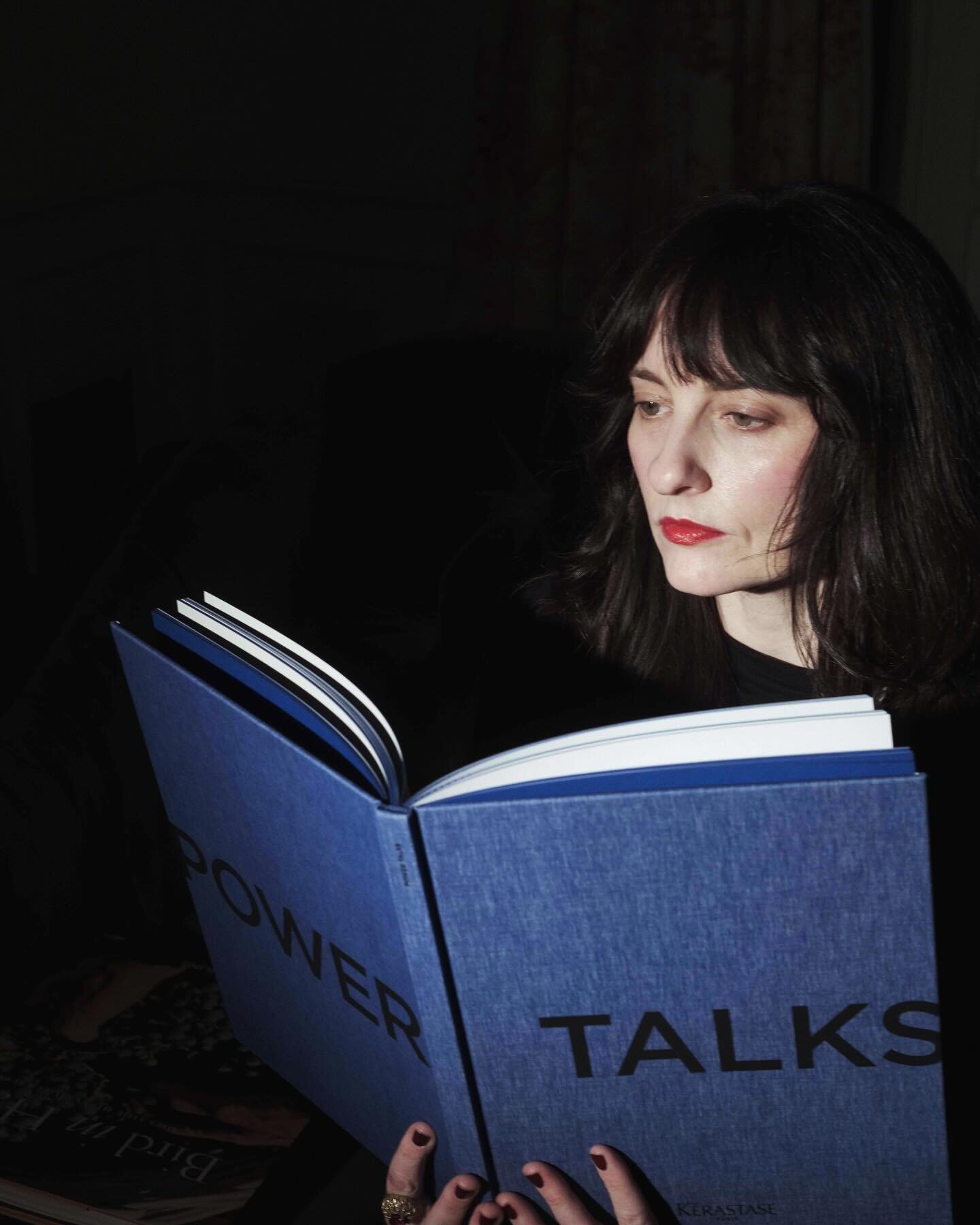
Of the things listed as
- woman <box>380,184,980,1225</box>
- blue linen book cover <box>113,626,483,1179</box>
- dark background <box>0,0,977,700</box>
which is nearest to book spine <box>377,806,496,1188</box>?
blue linen book cover <box>113,626,483,1179</box>

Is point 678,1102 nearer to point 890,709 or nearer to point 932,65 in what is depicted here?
point 890,709

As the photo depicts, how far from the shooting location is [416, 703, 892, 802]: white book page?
595 millimetres

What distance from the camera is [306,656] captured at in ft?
2.51

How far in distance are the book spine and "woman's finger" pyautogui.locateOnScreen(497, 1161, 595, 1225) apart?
1.2 inches

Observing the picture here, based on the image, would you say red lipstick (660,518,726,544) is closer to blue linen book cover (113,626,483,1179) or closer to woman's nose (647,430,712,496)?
woman's nose (647,430,712,496)

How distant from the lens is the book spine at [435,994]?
2.10 feet

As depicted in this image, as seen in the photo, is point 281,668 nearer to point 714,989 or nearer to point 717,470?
point 714,989

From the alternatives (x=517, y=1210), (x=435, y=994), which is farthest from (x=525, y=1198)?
(x=435, y=994)

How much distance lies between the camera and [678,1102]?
699 mm

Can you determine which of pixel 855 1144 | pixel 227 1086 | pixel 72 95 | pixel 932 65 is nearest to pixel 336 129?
pixel 72 95

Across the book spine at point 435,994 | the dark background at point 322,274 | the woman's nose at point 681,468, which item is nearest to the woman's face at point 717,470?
the woman's nose at point 681,468

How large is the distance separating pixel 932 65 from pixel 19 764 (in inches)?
101

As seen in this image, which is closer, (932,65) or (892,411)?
(892,411)

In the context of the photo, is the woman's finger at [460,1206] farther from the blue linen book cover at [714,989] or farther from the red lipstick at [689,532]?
the red lipstick at [689,532]
